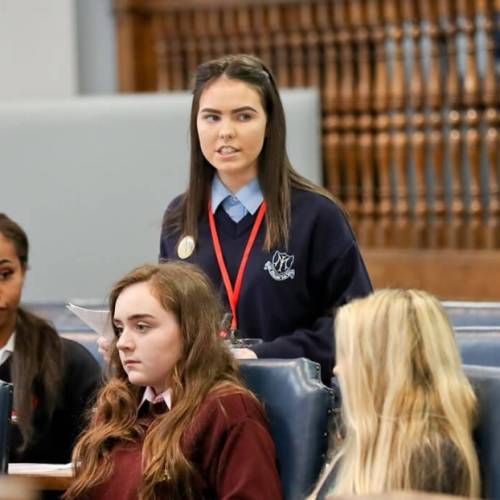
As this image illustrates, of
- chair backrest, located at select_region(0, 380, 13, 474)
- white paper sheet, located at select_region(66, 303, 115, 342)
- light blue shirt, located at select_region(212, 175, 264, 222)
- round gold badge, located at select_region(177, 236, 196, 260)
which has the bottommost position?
chair backrest, located at select_region(0, 380, 13, 474)

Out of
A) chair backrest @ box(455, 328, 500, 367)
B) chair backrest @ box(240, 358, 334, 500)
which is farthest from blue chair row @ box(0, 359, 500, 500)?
chair backrest @ box(455, 328, 500, 367)

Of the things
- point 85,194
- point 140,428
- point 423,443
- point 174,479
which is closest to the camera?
point 423,443

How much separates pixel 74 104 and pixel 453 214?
1.74 m

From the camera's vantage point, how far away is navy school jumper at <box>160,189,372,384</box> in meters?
3.25

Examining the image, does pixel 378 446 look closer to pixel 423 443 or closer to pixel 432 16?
pixel 423 443

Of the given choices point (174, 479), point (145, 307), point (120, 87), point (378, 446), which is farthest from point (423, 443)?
point (120, 87)

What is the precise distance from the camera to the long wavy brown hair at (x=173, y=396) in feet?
8.69

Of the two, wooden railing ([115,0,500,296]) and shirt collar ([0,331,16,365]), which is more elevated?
wooden railing ([115,0,500,296])

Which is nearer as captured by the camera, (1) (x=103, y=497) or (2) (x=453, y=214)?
(1) (x=103, y=497)

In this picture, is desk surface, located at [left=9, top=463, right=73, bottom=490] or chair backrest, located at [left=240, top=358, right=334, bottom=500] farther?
desk surface, located at [left=9, top=463, right=73, bottom=490]

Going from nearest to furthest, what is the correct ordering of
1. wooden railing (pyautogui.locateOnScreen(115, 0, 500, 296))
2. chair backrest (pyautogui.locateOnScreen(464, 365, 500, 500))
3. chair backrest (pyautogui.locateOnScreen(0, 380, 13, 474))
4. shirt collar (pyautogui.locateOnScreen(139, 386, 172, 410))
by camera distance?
1. chair backrest (pyautogui.locateOnScreen(464, 365, 500, 500))
2. shirt collar (pyautogui.locateOnScreen(139, 386, 172, 410))
3. chair backrest (pyautogui.locateOnScreen(0, 380, 13, 474))
4. wooden railing (pyautogui.locateOnScreen(115, 0, 500, 296))

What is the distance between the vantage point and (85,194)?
5664 mm

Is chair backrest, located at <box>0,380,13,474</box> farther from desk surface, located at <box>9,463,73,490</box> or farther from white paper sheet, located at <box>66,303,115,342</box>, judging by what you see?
white paper sheet, located at <box>66,303,115,342</box>

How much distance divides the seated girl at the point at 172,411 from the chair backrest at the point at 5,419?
0.19 meters
